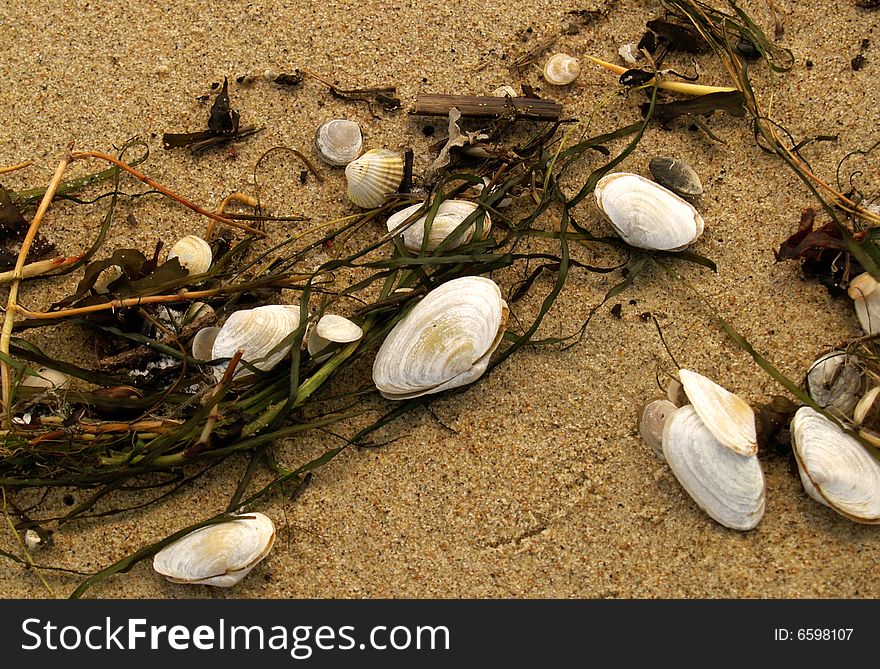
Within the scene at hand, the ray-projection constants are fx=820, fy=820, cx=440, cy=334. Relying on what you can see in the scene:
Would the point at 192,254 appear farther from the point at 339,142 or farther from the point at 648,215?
the point at 648,215

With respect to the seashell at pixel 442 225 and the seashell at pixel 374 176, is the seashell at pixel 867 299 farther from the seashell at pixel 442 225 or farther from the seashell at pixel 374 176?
the seashell at pixel 374 176

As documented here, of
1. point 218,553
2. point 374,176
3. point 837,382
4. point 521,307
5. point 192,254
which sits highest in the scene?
point 374,176

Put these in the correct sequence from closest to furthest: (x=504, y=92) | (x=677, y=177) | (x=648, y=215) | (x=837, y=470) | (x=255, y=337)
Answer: (x=837, y=470) < (x=255, y=337) < (x=648, y=215) < (x=677, y=177) < (x=504, y=92)

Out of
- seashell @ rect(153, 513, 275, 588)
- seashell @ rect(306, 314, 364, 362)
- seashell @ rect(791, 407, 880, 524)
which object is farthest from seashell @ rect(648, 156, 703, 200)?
seashell @ rect(153, 513, 275, 588)

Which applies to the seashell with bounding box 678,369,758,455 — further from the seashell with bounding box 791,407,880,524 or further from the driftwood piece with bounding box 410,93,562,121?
the driftwood piece with bounding box 410,93,562,121

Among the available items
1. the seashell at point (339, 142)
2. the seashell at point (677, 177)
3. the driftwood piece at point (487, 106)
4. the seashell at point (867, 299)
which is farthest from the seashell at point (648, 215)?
the seashell at point (339, 142)

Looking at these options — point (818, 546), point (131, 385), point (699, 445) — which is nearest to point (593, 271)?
point (699, 445)

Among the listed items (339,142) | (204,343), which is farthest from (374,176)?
(204,343)
